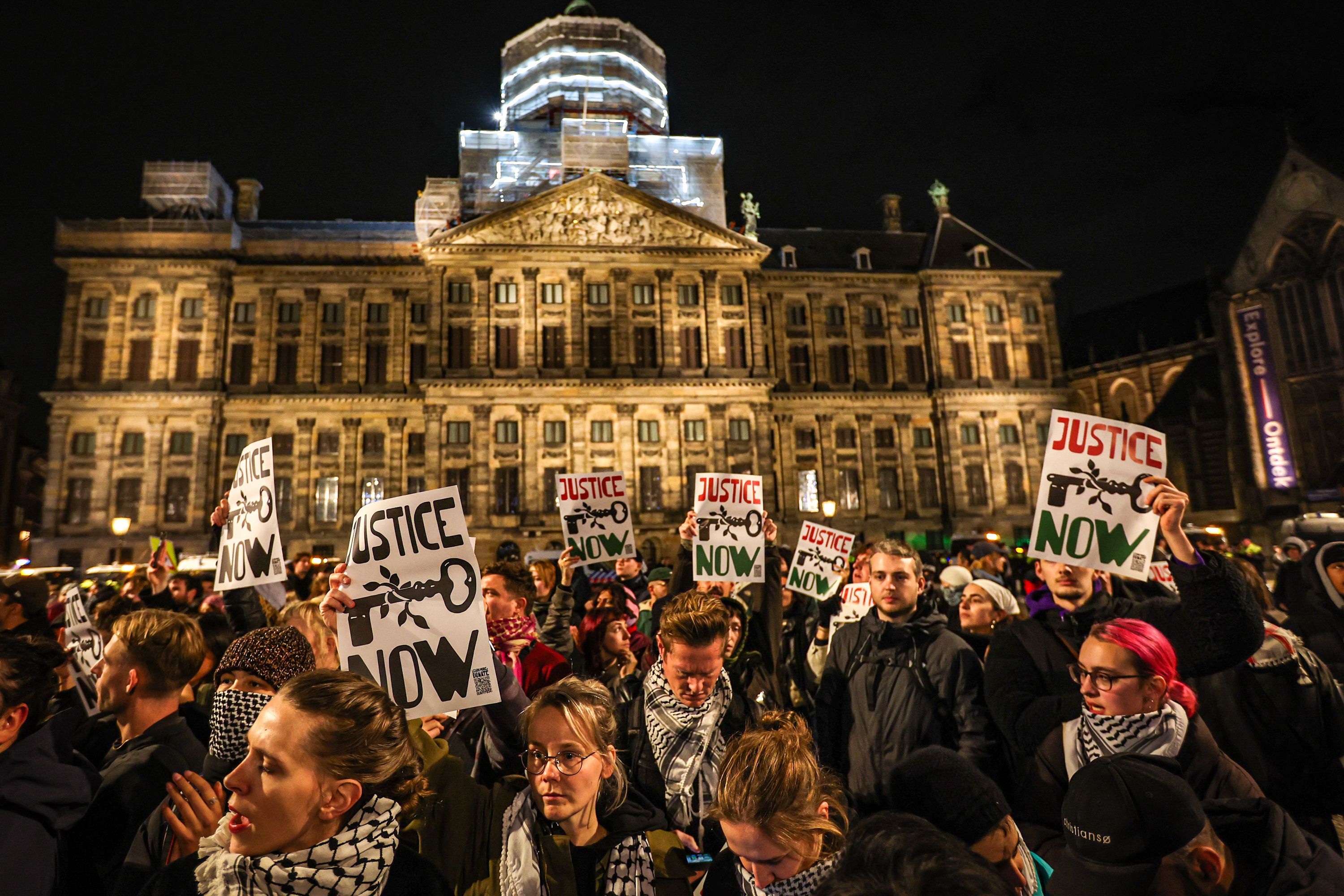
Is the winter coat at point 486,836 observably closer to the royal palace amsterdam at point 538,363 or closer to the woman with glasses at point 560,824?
the woman with glasses at point 560,824

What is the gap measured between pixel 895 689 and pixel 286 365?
1575 inches

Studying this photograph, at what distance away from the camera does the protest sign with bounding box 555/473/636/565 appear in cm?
972

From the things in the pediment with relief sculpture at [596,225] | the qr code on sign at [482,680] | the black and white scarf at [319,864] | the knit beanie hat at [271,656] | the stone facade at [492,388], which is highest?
the pediment with relief sculpture at [596,225]

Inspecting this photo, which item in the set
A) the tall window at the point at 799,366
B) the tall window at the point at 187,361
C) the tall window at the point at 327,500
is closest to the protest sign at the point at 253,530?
the tall window at the point at 327,500

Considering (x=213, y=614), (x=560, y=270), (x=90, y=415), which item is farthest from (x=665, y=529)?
(x=213, y=614)

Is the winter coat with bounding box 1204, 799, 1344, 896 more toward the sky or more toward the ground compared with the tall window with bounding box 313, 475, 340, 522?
more toward the ground

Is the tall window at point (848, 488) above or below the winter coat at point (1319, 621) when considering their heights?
above

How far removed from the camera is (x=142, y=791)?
322 centimetres

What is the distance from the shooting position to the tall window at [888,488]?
133 feet

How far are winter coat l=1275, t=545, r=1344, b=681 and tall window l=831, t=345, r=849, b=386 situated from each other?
36.4 meters

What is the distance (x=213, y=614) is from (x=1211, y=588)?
21.0 ft

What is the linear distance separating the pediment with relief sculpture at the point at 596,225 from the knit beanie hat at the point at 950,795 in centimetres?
3710

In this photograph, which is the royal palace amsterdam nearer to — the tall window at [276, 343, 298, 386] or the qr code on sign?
the tall window at [276, 343, 298, 386]

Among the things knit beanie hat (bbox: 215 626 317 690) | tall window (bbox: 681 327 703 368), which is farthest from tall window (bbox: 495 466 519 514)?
knit beanie hat (bbox: 215 626 317 690)
